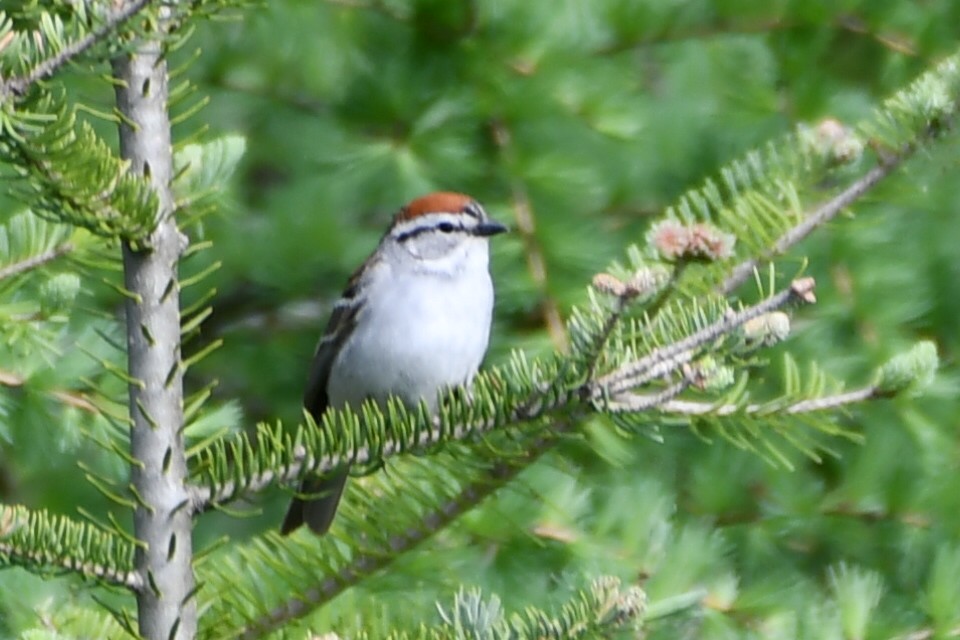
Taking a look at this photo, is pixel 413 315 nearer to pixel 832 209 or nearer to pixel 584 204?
pixel 584 204

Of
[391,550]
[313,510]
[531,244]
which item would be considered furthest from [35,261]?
[531,244]

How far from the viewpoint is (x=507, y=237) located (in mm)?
2734

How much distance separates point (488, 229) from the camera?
2521mm

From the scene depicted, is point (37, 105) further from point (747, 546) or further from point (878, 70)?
point (878, 70)

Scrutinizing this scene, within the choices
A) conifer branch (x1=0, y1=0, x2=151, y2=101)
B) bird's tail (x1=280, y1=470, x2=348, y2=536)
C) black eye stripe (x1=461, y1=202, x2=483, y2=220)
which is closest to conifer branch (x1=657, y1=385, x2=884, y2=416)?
conifer branch (x1=0, y1=0, x2=151, y2=101)

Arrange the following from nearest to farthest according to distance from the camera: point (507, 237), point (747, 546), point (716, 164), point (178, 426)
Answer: point (178, 426)
point (747, 546)
point (507, 237)
point (716, 164)

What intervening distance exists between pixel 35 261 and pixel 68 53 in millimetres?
585

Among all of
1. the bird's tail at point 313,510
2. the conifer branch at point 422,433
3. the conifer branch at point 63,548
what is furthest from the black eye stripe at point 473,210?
the conifer branch at point 63,548

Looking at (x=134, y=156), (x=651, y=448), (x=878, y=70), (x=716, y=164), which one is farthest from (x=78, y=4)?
(x=878, y=70)

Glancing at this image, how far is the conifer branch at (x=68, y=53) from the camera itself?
1104 mm

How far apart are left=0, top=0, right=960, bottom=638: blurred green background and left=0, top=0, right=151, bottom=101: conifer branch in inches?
40.7

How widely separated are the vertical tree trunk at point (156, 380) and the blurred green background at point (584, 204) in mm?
766

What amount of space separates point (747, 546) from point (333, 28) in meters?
1.40

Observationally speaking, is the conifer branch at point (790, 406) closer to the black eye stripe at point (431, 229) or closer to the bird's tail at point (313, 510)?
the bird's tail at point (313, 510)
